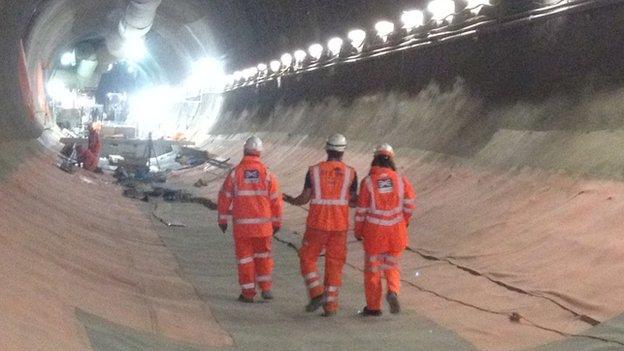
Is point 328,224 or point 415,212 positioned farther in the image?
point 415,212

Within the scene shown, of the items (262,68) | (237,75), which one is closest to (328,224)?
(262,68)

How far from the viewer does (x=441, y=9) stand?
47.8 feet

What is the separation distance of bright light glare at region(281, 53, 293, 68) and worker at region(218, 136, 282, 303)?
51.0 feet

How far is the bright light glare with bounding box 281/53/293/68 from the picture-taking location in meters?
24.1

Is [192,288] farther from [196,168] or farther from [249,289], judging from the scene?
[196,168]

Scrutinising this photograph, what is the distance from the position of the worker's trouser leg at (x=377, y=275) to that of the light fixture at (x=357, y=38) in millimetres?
11062

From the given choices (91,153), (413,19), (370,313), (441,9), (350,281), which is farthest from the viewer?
(91,153)

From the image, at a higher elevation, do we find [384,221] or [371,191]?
[371,191]

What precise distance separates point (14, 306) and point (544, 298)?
14.4ft

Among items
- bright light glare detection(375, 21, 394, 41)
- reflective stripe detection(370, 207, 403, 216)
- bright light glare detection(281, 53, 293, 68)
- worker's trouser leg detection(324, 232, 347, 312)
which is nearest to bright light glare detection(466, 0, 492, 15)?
bright light glare detection(375, 21, 394, 41)

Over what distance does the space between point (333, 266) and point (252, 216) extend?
1004 mm

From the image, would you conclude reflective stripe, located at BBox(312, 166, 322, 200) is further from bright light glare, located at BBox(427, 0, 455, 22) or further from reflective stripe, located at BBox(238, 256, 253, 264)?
bright light glare, located at BBox(427, 0, 455, 22)

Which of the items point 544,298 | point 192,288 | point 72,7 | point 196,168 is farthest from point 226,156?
point 544,298

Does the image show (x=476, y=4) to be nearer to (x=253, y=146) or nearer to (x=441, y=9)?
(x=441, y=9)
